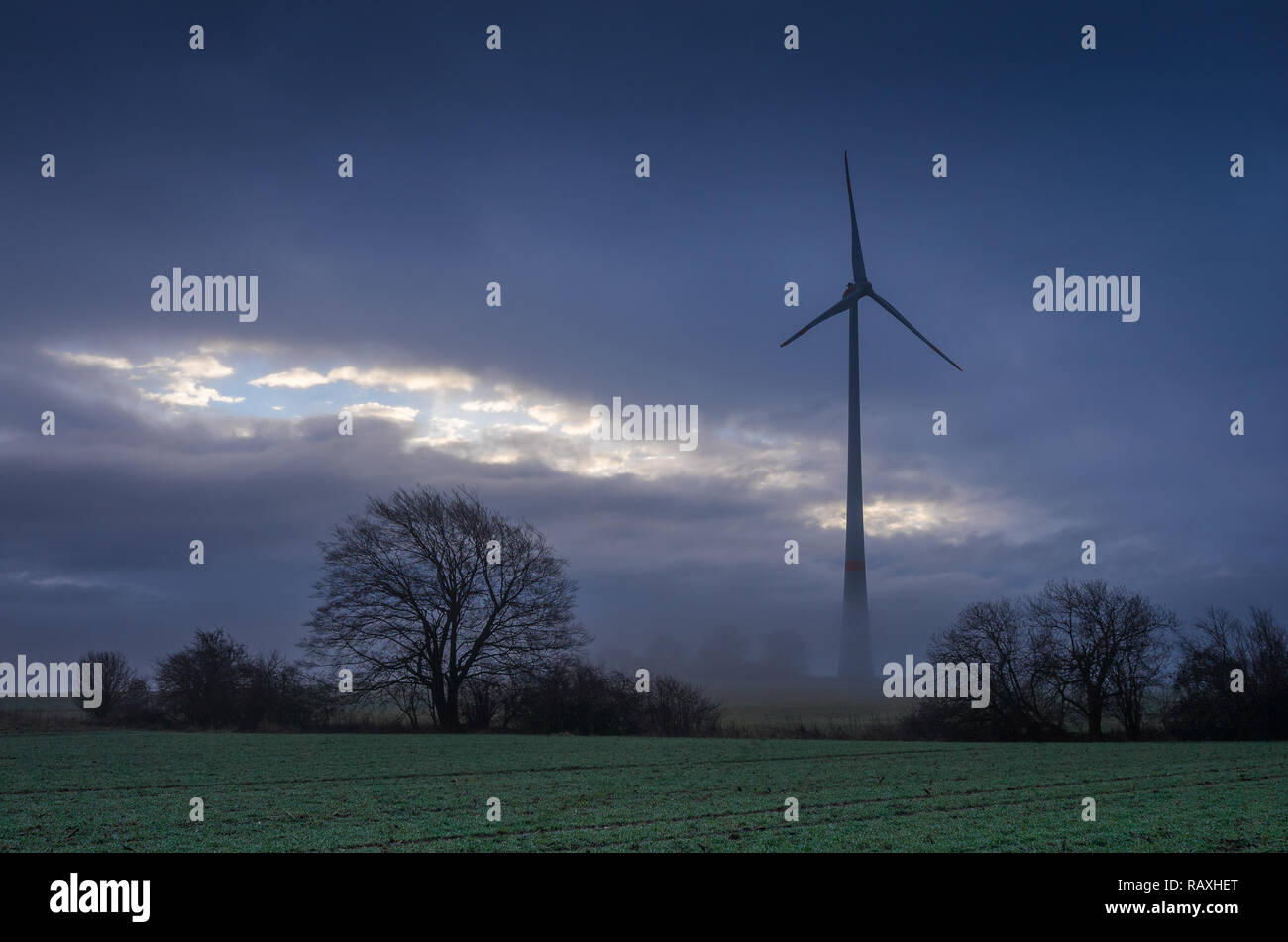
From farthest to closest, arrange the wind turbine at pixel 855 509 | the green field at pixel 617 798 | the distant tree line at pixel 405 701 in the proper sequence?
the wind turbine at pixel 855 509
the distant tree line at pixel 405 701
the green field at pixel 617 798

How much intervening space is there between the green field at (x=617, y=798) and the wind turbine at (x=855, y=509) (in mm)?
43617

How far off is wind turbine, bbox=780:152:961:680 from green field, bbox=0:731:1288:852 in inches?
1717

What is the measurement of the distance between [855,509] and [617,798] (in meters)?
68.6

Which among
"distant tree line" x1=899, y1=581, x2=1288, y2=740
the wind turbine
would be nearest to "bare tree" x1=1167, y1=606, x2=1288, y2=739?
"distant tree line" x1=899, y1=581, x2=1288, y2=740

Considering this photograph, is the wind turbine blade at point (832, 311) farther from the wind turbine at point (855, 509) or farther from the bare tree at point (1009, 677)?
the bare tree at point (1009, 677)

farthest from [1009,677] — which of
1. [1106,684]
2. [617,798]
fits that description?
[617,798]

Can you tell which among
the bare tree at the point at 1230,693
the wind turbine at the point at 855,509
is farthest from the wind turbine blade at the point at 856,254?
the bare tree at the point at 1230,693

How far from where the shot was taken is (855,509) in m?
86.0

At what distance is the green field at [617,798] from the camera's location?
1473cm

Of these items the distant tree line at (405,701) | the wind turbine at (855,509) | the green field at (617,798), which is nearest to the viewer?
the green field at (617,798)

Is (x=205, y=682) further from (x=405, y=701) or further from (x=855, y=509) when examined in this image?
(x=855, y=509)
